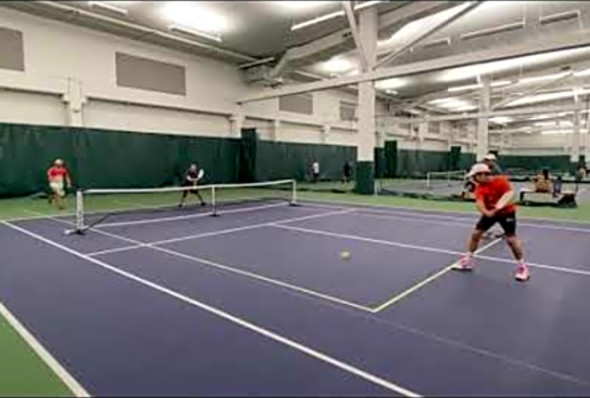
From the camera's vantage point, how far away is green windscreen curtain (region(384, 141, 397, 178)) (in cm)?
3497

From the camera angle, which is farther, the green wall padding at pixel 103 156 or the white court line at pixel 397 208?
the green wall padding at pixel 103 156

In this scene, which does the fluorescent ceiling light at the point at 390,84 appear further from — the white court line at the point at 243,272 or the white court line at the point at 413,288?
the white court line at the point at 243,272

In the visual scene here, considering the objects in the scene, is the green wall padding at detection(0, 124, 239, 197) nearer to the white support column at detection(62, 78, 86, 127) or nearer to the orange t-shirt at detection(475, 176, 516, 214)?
the white support column at detection(62, 78, 86, 127)

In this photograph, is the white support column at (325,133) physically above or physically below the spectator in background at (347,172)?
above

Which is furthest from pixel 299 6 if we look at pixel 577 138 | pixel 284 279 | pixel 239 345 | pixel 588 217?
pixel 577 138

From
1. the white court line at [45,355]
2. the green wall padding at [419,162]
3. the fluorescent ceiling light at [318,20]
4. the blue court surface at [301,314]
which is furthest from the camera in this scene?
the green wall padding at [419,162]

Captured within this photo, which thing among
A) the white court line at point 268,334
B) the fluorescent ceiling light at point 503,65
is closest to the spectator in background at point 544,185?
the fluorescent ceiling light at point 503,65

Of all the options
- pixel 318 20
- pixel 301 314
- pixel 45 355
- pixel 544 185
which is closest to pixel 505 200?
pixel 301 314

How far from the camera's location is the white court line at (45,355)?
311 centimetres

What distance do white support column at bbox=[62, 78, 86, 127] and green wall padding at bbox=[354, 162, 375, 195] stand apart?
10805mm

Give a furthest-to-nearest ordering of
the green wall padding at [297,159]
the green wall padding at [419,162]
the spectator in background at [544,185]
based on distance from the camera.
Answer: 1. the green wall padding at [419,162]
2. the green wall padding at [297,159]
3. the spectator in background at [544,185]

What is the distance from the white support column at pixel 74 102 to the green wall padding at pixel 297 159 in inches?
370

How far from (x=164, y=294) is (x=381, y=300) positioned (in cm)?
242

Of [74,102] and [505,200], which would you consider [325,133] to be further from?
[505,200]
